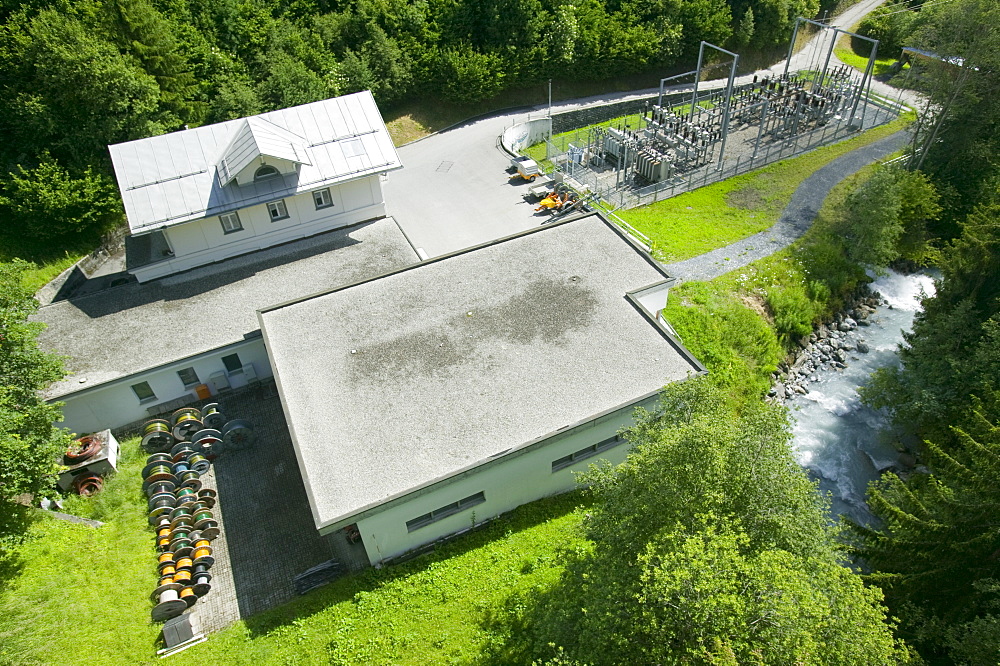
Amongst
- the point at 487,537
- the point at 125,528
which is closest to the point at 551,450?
the point at 487,537

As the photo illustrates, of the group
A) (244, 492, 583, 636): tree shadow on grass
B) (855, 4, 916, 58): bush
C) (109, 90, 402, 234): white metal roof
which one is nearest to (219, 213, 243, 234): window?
(109, 90, 402, 234): white metal roof

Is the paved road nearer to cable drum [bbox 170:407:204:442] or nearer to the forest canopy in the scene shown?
the forest canopy

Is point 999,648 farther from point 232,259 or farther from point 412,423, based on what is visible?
point 232,259

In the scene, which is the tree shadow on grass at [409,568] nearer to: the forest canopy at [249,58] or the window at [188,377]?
the window at [188,377]

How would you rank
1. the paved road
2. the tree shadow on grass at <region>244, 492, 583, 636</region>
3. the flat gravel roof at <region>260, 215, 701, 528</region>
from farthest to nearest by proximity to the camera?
the paved road
the flat gravel roof at <region>260, 215, 701, 528</region>
the tree shadow on grass at <region>244, 492, 583, 636</region>

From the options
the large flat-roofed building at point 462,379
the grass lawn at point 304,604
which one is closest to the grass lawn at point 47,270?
→ the large flat-roofed building at point 462,379

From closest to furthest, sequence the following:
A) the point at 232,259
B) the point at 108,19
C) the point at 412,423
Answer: the point at 412,423 < the point at 232,259 < the point at 108,19
